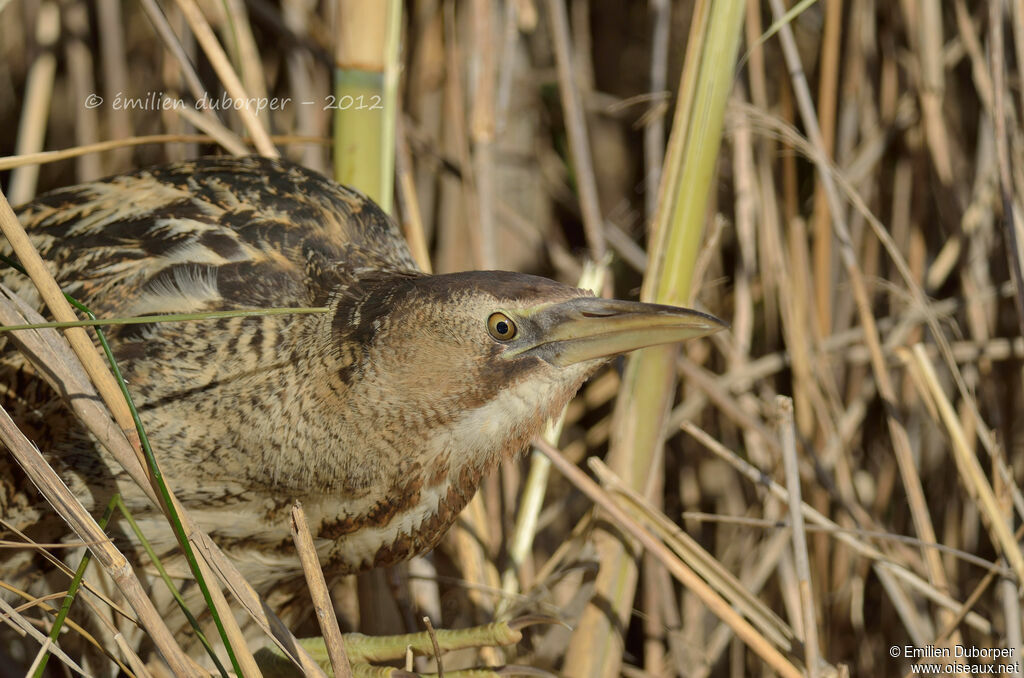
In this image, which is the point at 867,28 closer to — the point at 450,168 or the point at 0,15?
the point at 450,168

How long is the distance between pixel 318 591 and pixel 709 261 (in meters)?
1.21

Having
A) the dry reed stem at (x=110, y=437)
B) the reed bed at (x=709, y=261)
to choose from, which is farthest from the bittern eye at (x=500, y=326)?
the dry reed stem at (x=110, y=437)

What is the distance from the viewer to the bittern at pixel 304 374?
4.14 ft

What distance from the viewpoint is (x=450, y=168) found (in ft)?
7.04

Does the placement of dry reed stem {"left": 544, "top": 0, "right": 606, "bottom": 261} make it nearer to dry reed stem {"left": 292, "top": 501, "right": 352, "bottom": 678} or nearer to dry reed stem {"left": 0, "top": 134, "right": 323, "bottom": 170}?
dry reed stem {"left": 0, "top": 134, "right": 323, "bottom": 170}

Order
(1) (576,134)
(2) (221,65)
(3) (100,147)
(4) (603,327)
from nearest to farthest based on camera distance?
(4) (603,327) < (3) (100,147) < (2) (221,65) < (1) (576,134)

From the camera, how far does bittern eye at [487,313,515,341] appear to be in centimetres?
125

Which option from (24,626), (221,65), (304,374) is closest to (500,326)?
(304,374)

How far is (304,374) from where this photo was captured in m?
1.37

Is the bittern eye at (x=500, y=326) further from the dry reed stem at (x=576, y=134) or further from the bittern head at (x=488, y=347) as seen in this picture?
the dry reed stem at (x=576, y=134)

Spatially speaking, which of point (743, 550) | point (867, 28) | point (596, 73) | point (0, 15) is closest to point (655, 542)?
point (743, 550)

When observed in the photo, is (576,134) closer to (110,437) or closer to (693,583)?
(693,583)

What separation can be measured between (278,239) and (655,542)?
0.70 meters

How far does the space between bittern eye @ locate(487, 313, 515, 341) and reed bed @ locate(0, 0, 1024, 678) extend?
274 millimetres
